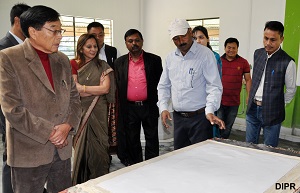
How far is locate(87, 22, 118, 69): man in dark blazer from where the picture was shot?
3.00m

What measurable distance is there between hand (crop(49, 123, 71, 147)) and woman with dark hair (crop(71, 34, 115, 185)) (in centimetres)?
81

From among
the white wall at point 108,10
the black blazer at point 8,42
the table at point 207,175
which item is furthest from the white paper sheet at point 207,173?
the white wall at point 108,10

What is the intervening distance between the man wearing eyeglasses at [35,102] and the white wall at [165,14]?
3778 mm

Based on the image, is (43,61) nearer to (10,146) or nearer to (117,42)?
(10,146)

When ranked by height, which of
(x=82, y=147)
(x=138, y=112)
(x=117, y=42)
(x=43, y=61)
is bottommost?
(x=82, y=147)

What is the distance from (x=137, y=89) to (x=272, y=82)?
1.25 meters

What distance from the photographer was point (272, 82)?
7.63ft

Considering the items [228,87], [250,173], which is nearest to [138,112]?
[228,87]

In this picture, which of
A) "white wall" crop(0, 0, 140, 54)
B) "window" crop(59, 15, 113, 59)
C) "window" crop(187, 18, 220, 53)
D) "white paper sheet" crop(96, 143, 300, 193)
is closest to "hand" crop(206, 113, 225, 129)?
"white paper sheet" crop(96, 143, 300, 193)

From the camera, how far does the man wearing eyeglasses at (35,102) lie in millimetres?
1328

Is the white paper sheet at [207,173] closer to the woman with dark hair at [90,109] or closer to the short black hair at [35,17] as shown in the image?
the short black hair at [35,17]

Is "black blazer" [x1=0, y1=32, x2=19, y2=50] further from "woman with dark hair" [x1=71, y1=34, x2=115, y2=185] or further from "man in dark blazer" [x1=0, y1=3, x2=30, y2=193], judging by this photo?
"woman with dark hair" [x1=71, y1=34, x2=115, y2=185]

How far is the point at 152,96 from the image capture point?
286cm

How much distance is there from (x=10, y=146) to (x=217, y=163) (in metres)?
1.03
